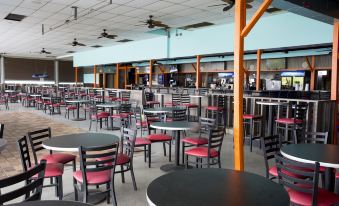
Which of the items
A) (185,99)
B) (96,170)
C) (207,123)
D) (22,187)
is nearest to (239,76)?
(207,123)

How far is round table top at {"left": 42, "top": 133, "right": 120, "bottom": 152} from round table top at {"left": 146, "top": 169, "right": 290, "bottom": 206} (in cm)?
127

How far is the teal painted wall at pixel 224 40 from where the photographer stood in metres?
7.82

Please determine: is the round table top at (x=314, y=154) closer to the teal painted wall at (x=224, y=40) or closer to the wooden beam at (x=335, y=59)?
the wooden beam at (x=335, y=59)

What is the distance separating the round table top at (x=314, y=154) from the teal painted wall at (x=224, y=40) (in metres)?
5.60

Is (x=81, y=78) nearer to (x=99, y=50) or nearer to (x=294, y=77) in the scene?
(x=99, y=50)

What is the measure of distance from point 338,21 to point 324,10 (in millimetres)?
890

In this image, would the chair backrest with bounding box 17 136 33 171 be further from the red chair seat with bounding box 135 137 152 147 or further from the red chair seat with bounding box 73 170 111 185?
the red chair seat with bounding box 135 137 152 147

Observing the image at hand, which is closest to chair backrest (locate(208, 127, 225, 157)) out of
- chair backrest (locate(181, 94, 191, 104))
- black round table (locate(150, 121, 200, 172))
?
black round table (locate(150, 121, 200, 172))

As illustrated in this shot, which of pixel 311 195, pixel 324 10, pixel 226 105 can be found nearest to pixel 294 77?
pixel 226 105

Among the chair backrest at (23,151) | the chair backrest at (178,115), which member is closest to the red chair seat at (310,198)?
the chair backrest at (23,151)

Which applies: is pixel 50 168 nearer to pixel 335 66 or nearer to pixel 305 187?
pixel 305 187

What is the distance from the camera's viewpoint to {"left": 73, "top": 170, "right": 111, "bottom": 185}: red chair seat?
9.06 feet

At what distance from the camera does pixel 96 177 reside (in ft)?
9.31

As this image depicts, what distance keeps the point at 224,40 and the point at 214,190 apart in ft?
28.9
